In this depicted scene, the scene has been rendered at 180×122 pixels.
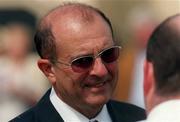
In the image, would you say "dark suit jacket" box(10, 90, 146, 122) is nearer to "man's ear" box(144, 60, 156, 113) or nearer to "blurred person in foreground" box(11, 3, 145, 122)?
"blurred person in foreground" box(11, 3, 145, 122)

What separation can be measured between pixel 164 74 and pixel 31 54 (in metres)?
4.98

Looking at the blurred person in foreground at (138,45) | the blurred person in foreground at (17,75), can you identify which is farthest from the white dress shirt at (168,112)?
the blurred person in foreground at (17,75)

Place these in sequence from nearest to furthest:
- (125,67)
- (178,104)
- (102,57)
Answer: (178,104) → (102,57) → (125,67)

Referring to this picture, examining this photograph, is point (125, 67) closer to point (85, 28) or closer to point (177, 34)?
point (85, 28)

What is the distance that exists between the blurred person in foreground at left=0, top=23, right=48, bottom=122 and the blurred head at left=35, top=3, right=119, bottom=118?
3131 mm

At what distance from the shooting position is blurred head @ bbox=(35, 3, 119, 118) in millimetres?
3107

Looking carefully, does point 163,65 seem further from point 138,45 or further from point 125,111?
point 138,45

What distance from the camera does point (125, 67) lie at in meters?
6.84

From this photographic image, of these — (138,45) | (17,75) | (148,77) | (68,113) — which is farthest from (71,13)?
(138,45)

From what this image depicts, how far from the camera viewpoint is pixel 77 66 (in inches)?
123

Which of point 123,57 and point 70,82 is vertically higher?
point 70,82

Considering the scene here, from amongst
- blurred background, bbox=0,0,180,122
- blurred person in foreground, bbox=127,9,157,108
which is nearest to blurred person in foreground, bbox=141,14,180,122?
blurred person in foreground, bbox=127,9,157,108

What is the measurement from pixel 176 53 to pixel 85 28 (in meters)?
1.03

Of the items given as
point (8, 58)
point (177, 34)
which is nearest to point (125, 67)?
point (8, 58)
